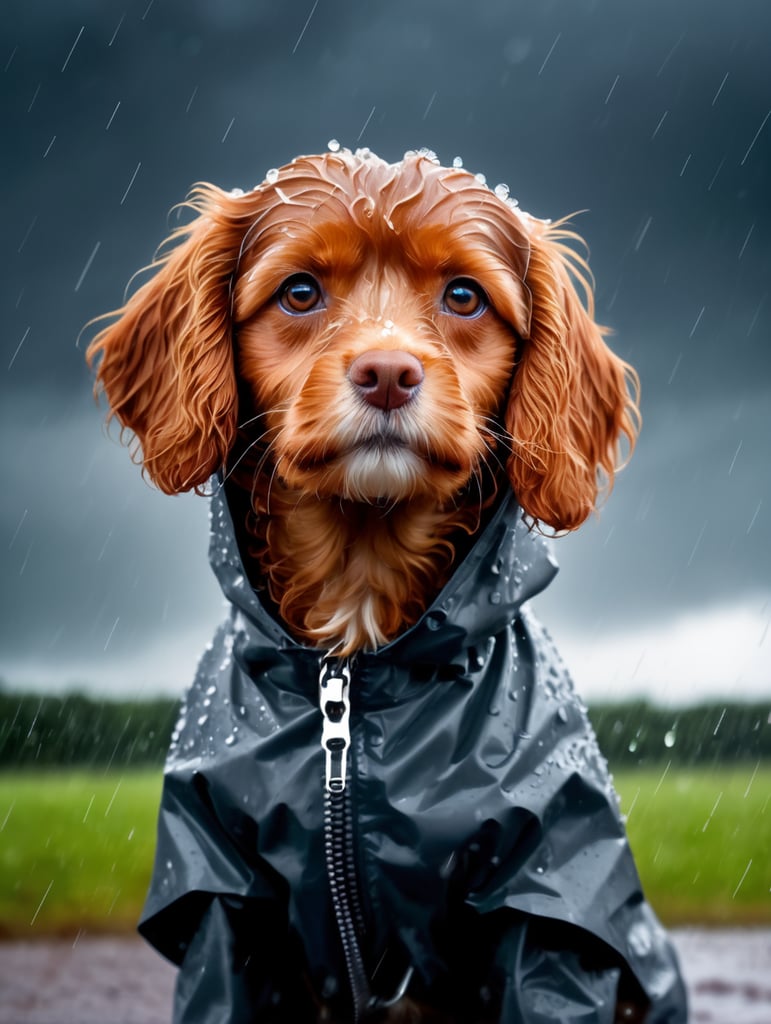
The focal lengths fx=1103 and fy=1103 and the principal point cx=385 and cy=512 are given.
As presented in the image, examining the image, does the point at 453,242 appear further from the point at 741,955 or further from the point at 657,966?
the point at 741,955

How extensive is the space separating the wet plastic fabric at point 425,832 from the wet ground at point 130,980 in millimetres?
A: 1249

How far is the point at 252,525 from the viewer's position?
3271mm

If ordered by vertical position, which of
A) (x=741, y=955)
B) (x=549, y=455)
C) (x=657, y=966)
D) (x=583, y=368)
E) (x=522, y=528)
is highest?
(x=583, y=368)

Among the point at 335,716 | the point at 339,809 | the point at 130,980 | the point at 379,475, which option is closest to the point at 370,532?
the point at 379,475

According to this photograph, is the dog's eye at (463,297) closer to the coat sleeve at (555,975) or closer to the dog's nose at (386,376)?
the dog's nose at (386,376)

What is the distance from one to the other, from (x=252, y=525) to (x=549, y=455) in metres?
0.89

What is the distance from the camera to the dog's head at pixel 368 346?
8.98 ft

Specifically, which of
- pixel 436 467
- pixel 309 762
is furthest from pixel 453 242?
pixel 309 762

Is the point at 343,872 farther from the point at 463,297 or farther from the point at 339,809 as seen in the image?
the point at 463,297

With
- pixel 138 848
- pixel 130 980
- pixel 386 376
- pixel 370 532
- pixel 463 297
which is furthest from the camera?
pixel 138 848

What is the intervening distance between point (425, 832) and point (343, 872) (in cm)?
26

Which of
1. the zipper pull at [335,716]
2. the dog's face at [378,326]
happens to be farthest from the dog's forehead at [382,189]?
the zipper pull at [335,716]

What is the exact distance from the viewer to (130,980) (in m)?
4.53

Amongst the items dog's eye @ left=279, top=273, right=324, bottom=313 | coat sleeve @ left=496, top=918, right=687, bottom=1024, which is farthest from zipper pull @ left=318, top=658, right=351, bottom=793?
dog's eye @ left=279, top=273, right=324, bottom=313
